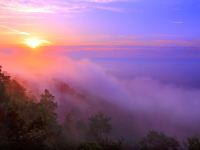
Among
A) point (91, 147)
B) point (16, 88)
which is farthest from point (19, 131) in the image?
point (16, 88)

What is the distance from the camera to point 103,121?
338 feet

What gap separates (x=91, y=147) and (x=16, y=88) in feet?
98.0

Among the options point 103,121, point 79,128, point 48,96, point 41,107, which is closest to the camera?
point 41,107

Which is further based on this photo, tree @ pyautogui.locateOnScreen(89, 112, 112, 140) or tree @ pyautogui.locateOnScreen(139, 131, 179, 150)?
tree @ pyautogui.locateOnScreen(89, 112, 112, 140)

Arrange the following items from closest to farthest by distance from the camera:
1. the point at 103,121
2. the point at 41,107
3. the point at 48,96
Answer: the point at 41,107
the point at 48,96
the point at 103,121

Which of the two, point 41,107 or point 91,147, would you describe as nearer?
point 91,147

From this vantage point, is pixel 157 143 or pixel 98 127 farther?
pixel 98 127

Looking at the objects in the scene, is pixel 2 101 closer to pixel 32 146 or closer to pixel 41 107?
pixel 41 107

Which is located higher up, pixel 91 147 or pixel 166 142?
pixel 91 147

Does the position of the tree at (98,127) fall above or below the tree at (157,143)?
below

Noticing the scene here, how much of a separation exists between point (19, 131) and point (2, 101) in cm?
1473

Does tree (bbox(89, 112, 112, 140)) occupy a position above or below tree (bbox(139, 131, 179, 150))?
below

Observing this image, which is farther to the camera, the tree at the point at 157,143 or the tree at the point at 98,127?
the tree at the point at 98,127

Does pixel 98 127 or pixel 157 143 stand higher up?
pixel 157 143
